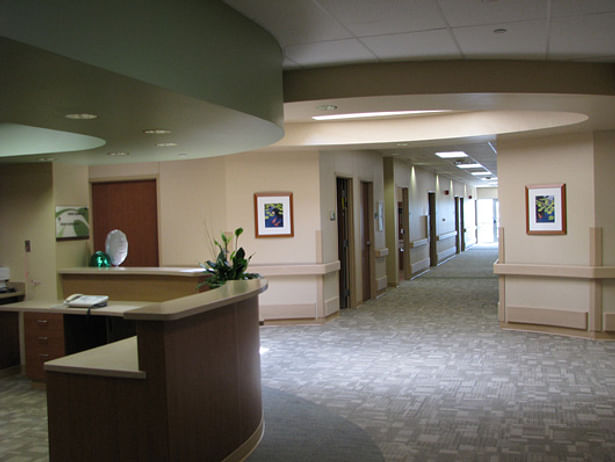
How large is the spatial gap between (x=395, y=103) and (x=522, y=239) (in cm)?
347

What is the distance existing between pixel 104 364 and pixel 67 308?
253 centimetres

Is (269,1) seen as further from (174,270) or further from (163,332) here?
(174,270)

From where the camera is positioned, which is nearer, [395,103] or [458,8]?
[458,8]

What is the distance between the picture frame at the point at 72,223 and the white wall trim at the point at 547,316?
5.84m

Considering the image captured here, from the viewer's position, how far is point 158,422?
3.20 metres

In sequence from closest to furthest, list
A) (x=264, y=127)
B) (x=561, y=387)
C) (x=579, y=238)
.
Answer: (x=264, y=127)
(x=561, y=387)
(x=579, y=238)

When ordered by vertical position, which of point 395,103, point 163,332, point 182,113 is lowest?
point 163,332

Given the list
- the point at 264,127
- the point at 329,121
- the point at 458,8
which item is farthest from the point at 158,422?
the point at 329,121

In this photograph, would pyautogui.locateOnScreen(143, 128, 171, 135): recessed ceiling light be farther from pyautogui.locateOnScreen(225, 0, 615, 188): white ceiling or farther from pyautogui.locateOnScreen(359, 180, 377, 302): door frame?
pyautogui.locateOnScreen(359, 180, 377, 302): door frame

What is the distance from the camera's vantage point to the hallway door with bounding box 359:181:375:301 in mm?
10453

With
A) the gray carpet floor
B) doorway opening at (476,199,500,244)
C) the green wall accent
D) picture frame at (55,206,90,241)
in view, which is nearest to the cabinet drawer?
the gray carpet floor

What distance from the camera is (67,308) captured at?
5.68 m

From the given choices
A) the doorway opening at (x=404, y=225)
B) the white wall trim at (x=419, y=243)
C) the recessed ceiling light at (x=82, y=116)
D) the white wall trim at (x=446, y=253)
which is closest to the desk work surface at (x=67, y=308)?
the recessed ceiling light at (x=82, y=116)

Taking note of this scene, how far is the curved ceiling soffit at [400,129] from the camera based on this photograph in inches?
291
